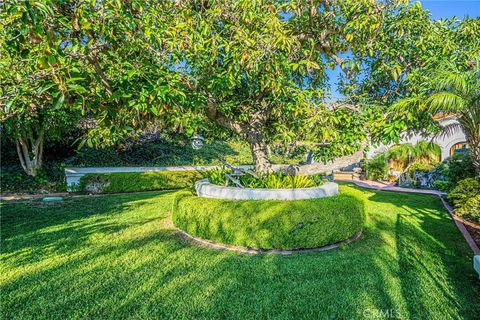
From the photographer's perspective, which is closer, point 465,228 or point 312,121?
point 312,121

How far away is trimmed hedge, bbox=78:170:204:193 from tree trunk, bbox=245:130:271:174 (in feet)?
15.7

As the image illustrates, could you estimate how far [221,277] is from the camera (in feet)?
14.3

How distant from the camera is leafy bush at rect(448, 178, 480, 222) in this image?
7.49 m

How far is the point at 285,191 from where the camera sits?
6273 millimetres

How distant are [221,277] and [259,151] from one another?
14.5 ft

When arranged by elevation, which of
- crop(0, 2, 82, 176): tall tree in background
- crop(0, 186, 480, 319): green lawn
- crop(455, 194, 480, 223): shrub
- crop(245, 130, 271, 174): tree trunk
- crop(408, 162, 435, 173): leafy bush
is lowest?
crop(0, 186, 480, 319): green lawn

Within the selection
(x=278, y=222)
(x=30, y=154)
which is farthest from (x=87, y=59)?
(x=30, y=154)

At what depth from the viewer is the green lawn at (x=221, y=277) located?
3477mm

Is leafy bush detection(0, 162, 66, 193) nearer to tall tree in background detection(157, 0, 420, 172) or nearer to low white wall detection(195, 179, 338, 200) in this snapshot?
low white wall detection(195, 179, 338, 200)

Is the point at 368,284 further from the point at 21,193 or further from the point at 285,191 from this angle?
the point at 21,193

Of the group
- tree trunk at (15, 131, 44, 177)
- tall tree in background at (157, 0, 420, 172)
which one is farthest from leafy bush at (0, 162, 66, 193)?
tall tree in background at (157, 0, 420, 172)

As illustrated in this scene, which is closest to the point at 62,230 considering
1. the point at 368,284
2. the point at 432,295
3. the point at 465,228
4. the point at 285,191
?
the point at 285,191

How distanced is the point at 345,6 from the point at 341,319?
6035mm

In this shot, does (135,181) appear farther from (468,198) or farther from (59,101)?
(468,198)
